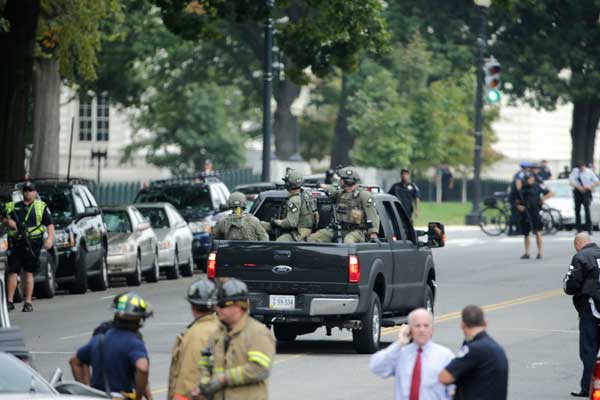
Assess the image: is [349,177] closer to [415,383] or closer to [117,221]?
[415,383]

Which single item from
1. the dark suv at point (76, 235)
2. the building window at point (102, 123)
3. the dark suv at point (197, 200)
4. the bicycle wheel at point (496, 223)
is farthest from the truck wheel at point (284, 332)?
the building window at point (102, 123)

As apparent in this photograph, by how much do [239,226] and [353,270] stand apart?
1405 millimetres

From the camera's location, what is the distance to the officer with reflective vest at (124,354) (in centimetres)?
888

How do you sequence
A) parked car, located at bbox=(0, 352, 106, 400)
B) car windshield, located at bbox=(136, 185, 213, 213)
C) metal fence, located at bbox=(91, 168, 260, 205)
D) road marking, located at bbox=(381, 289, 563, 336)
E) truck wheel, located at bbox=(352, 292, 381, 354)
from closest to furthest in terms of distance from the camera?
parked car, located at bbox=(0, 352, 106, 400) < truck wheel, located at bbox=(352, 292, 381, 354) < road marking, located at bbox=(381, 289, 563, 336) < car windshield, located at bbox=(136, 185, 213, 213) < metal fence, located at bbox=(91, 168, 260, 205)

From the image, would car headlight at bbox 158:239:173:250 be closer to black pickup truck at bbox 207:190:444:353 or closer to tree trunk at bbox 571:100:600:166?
black pickup truck at bbox 207:190:444:353

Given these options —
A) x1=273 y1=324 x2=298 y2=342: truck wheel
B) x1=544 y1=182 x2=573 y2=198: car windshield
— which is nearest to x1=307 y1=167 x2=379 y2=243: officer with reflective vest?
x1=273 y1=324 x2=298 y2=342: truck wheel

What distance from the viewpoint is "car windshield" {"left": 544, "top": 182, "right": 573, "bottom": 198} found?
45500 mm

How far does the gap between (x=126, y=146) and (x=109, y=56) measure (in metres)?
23.3

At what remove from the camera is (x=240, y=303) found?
8305 millimetres

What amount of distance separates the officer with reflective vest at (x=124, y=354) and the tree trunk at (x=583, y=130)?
5212 cm

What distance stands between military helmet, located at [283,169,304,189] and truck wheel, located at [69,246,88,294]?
31.0 ft

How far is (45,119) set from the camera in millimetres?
38469

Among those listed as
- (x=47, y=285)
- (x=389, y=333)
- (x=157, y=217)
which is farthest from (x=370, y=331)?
(x=157, y=217)

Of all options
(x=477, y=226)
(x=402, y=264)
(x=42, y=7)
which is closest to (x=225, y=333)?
(x=402, y=264)
